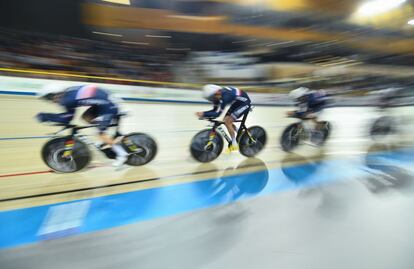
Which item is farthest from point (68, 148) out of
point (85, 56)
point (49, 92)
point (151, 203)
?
point (85, 56)

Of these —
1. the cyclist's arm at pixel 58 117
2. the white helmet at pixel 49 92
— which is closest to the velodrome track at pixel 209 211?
the cyclist's arm at pixel 58 117

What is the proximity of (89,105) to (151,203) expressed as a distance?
1419 mm

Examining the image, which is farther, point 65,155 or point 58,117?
point 65,155

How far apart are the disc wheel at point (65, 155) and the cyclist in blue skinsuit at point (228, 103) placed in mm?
1496

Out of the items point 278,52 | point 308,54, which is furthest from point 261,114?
point 308,54

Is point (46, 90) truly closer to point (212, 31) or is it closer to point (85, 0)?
point (85, 0)

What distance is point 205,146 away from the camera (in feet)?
11.1

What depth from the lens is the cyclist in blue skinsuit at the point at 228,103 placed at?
334 cm

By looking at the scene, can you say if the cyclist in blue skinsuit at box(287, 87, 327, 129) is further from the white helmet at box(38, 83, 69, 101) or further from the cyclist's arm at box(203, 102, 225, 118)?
the white helmet at box(38, 83, 69, 101)

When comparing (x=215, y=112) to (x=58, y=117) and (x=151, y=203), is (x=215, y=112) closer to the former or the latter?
(x=151, y=203)

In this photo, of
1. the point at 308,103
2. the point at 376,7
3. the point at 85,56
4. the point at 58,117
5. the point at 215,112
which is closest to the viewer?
the point at 58,117

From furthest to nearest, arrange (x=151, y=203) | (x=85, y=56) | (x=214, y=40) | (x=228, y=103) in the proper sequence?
1. (x=214, y=40)
2. (x=85, y=56)
3. (x=228, y=103)
4. (x=151, y=203)

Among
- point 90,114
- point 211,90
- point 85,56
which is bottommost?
point 90,114

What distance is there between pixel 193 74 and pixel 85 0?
476cm
